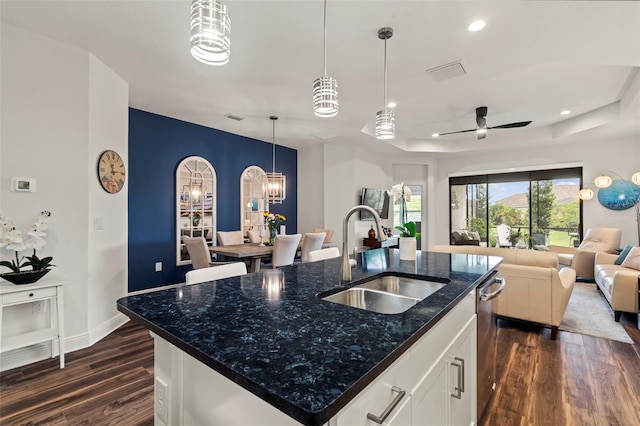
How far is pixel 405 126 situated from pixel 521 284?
373 centimetres

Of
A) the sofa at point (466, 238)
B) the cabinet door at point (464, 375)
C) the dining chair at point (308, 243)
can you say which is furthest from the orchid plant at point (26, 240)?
the sofa at point (466, 238)

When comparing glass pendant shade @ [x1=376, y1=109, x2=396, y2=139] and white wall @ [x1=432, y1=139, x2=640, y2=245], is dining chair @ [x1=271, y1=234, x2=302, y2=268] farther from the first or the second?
white wall @ [x1=432, y1=139, x2=640, y2=245]

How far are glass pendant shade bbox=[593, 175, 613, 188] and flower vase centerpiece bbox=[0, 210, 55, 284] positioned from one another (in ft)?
26.8

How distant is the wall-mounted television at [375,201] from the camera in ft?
21.0

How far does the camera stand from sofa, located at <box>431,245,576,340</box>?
9.74 ft

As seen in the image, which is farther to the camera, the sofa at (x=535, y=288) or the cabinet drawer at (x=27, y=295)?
the sofa at (x=535, y=288)

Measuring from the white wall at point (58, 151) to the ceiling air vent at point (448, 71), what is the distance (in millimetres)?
3367

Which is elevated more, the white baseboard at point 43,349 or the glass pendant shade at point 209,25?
the glass pendant shade at point 209,25

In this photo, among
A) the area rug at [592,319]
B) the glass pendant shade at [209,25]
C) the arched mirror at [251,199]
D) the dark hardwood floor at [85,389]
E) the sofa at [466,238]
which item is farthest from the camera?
the sofa at [466,238]

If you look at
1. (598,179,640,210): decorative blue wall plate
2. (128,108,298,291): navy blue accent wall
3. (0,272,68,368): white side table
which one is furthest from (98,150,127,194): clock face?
(598,179,640,210): decorative blue wall plate

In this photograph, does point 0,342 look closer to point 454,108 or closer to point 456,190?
point 454,108

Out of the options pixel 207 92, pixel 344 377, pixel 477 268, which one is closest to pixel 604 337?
pixel 477 268

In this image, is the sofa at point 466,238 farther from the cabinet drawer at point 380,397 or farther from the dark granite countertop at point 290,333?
the cabinet drawer at point 380,397

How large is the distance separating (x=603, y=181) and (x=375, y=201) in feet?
13.8
